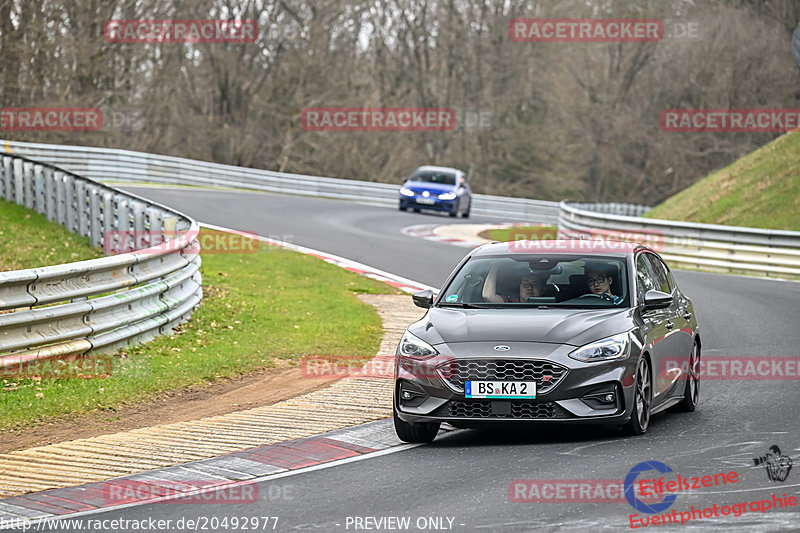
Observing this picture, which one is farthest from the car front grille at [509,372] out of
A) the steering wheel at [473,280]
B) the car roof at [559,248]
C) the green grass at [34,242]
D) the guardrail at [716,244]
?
the guardrail at [716,244]

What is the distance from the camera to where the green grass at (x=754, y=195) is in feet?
96.9

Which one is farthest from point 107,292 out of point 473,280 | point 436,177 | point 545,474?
point 436,177

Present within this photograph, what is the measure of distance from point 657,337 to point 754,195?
2278 centimetres

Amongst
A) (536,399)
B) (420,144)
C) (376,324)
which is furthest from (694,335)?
(420,144)

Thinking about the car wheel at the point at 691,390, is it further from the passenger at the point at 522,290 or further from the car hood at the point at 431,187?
the car hood at the point at 431,187

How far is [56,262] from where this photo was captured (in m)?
17.4

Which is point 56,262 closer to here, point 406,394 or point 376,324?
point 376,324

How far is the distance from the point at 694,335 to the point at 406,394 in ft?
10.9

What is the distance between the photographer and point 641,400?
8.91 metres

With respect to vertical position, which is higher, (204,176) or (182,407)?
(182,407)

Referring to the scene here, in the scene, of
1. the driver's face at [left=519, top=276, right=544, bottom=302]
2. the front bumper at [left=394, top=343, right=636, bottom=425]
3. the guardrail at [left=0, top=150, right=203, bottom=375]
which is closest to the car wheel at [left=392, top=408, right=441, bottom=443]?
the front bumper at [left=394, top=343, right=636, bottom=425]

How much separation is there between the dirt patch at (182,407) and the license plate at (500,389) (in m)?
2.67

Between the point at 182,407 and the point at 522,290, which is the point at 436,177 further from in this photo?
the point at 522,290

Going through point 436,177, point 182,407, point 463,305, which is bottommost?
point 182,407
